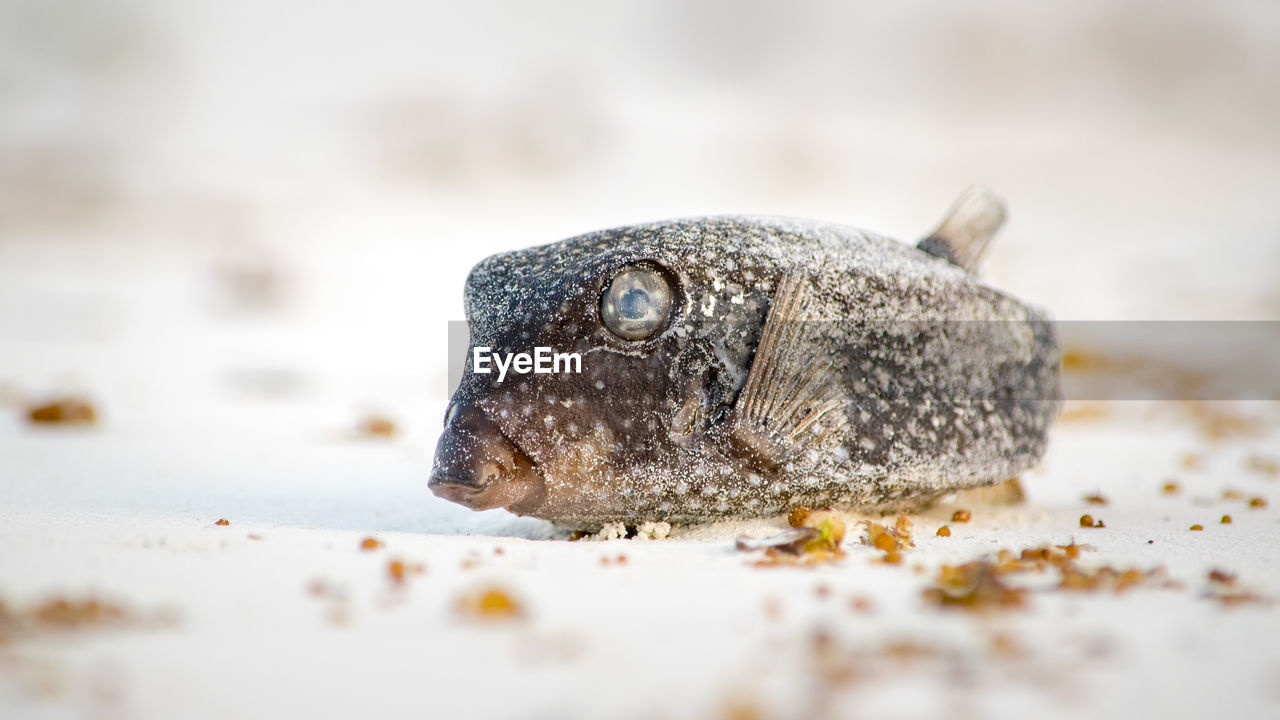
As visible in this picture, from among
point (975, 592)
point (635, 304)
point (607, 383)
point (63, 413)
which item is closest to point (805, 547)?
point (975, 592)

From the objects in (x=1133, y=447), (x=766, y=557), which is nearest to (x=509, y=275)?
(x=766, y=557)

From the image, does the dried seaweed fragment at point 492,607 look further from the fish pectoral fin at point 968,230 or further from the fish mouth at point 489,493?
the fish pectoral fin at point 968,230

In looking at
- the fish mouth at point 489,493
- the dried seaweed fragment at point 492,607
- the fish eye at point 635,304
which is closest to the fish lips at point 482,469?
the fish mouth at point 489,493

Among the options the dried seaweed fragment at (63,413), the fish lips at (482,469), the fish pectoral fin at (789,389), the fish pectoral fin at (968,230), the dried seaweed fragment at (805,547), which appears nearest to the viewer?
the dried seaweed fragment at (805,547)

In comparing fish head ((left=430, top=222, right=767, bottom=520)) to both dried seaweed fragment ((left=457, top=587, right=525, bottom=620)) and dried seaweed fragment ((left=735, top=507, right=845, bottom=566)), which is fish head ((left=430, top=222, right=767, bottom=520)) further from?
dried seaweed fragment ((left=457, top=587, right=525, bottom=620))

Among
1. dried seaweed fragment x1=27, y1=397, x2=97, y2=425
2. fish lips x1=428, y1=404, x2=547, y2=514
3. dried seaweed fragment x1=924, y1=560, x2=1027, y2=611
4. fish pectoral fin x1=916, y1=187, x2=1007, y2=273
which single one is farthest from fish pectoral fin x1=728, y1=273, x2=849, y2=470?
dried seaweed fragment x1=27, y1=397, x2=97, y2=425

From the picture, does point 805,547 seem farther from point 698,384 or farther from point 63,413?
point 63,413
